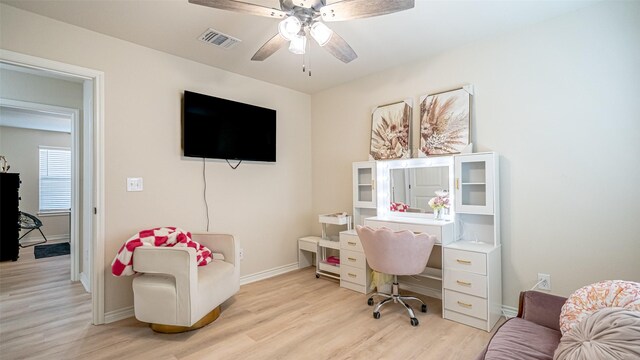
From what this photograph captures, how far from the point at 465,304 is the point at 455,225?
69 centimetres

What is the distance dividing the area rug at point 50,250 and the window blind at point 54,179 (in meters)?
1.16

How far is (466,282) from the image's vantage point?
2316 millimetres

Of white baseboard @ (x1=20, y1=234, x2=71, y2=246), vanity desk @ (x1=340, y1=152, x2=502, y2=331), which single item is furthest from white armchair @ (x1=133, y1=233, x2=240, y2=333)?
white baseboard @ (x1=20, y1=234, x2=71, y2=246)

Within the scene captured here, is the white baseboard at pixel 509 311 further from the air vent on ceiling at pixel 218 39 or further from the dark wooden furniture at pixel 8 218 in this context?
the dark wooden furniture at pixel 8 218

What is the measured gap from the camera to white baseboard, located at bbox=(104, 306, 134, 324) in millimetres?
2414

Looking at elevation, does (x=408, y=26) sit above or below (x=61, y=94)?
above

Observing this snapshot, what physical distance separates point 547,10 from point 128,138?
3689mm

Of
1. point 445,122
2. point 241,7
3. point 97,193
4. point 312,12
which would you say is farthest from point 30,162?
point 445,122

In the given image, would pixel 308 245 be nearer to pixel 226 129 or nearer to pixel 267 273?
pixel 267 273

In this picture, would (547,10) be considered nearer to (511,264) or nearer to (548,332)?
(511,264)

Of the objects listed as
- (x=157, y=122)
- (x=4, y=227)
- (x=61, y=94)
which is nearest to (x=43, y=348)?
(x=157, y=122)

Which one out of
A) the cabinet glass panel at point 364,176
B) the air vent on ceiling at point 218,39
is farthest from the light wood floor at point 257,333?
the air vent on ceiling at point 218,39

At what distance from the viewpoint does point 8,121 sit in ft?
16.7

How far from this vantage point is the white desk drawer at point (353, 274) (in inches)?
119
